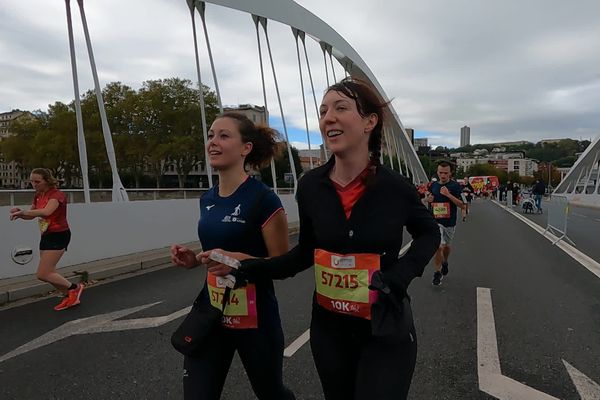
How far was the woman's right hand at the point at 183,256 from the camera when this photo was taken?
225 centimetres

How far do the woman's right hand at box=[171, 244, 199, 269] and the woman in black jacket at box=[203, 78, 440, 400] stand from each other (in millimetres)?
284

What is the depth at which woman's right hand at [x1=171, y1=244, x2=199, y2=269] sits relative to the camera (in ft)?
7.38

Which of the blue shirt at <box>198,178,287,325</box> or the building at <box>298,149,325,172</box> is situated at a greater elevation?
the building at <box>298,149,325,172</box>

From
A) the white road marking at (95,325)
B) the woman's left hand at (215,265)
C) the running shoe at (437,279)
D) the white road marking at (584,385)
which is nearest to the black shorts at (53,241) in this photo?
the white road marking at (95,325)

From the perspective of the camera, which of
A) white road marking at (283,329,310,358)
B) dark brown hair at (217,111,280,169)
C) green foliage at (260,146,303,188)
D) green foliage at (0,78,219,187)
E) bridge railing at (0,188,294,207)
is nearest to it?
dark brown hair at (217,111,280,169)

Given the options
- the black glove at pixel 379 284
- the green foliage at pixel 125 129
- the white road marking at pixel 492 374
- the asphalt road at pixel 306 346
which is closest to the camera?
the black glove at pixel 379 284

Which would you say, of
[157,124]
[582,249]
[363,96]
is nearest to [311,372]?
[363,96]

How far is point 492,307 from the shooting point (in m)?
5.62

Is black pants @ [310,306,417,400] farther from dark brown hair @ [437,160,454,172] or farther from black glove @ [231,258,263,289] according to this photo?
dark brown hair @ [437,160,454,172]

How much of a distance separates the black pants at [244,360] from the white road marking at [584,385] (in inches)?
93.9

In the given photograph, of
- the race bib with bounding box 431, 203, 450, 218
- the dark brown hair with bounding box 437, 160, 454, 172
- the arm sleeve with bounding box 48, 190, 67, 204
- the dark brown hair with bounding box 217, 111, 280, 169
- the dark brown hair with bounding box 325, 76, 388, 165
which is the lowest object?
the race bib with bounding box 431, 203, 450, 218

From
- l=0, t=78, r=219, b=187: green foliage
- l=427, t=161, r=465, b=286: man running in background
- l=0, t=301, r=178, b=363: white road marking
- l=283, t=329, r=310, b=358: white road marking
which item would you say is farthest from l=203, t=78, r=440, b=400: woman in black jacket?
l=0, t=78, r=219, b=187: green foliage

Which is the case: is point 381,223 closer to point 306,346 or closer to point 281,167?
point 306,346

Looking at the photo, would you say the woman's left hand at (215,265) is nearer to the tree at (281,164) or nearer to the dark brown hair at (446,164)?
the tree at (281,164)
